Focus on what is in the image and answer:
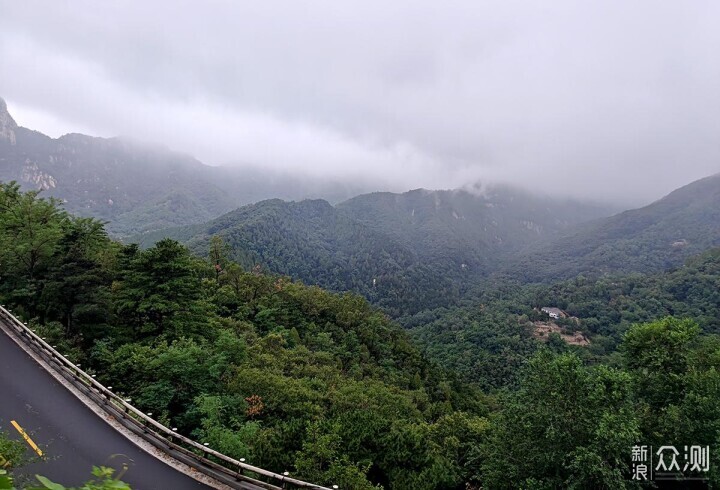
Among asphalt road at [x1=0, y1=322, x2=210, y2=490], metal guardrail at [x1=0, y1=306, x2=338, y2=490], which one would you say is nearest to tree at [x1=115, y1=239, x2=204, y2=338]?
metal guardrail at [x1=0, y1=306, x2=338, y2=490]

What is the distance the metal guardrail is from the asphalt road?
51 cm

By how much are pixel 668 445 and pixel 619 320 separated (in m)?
131

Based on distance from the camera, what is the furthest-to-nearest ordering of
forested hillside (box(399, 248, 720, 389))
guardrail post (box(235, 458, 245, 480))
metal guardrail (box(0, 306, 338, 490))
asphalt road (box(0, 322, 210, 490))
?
forested hillside (box(399, 248, 720, 389)) < guardrail post (box(235, 458, 245, 480)) < metal guardrail (box(0, 306, 338, 490)) < asphalt road (box(0, 322, 210, 490))

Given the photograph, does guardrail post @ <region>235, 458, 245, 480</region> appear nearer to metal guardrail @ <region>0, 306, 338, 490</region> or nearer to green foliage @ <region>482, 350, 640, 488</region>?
metal guardrail @ <region>0, 306, 338, 490</region>

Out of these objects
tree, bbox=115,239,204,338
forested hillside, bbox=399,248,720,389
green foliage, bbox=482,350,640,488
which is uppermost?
tree, bbox=115,239,204,338

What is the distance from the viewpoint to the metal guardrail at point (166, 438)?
1125 centimetres

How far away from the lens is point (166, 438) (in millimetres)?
13211

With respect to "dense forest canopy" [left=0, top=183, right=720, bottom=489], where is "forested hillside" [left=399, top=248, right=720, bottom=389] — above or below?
below

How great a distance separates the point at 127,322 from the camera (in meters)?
24.4

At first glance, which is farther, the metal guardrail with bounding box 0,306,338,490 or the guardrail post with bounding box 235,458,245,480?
the guardrail post with bounding box 235,458,245,480

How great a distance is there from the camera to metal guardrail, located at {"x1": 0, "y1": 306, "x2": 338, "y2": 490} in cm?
1125

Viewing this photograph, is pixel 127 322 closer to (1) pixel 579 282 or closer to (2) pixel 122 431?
(2) pixel 122 431

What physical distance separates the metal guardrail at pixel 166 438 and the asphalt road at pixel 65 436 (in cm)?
51

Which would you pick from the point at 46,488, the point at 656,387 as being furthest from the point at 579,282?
the point at 46,488
